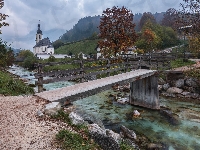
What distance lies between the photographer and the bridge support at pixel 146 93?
16078 millimetres

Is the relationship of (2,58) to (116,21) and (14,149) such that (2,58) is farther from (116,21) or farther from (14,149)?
(14,149)

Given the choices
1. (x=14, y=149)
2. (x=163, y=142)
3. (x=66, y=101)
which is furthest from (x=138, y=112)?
(x=14, y=149)

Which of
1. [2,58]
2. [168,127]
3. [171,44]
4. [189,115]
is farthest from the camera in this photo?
[171,44]

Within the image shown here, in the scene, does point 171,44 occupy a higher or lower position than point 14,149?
higher

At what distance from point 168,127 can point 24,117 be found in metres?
9.30

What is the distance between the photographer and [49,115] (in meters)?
6.80

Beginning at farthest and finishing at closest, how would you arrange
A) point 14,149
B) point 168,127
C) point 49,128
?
point 168,127 → point 49,128 → point 14,149

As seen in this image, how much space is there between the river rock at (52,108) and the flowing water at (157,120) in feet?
17.4

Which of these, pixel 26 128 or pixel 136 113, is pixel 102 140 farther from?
pixel 136 113

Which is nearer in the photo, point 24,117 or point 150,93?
point 24,117

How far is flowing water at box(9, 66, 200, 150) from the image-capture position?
421 inches

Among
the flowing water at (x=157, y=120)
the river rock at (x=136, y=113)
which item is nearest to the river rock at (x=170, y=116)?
the flowing water at (x=157, y=120)

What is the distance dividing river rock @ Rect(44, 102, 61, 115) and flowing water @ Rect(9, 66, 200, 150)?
531 cm

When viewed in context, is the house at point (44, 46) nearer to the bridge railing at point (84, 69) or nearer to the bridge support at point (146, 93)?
the bridge railing at point (84, 69)
